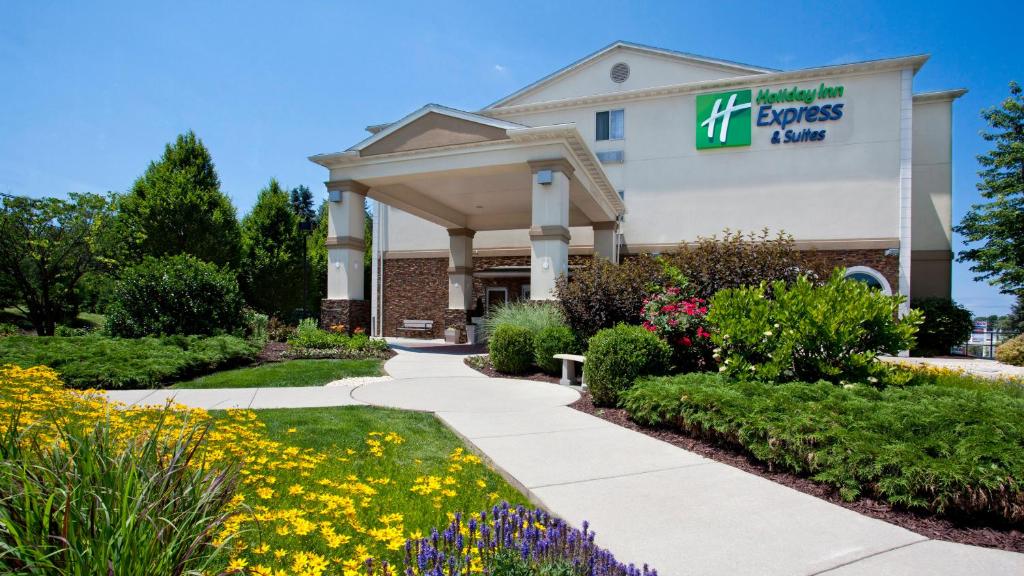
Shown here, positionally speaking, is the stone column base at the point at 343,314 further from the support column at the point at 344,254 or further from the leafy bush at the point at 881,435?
the leafy bush at the point at 881,435

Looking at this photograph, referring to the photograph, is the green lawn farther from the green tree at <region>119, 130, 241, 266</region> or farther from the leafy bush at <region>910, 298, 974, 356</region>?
the leafy bush at <region>910, 298, 974, 356</region>

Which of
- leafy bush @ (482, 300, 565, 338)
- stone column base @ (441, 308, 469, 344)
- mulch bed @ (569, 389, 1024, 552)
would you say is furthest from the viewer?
stone column base @ (441, 308, 469, 344)

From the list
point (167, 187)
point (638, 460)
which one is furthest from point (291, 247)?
point (638, 460)

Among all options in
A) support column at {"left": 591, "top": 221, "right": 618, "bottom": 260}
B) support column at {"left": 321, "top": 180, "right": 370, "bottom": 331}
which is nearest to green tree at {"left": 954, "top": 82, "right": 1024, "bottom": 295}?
support column at {"left": 591, "top": 221, "right": 618, "bottom": 260}

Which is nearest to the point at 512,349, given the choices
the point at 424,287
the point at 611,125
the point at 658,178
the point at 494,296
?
the point at 494,296

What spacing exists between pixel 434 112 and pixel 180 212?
13214 mm

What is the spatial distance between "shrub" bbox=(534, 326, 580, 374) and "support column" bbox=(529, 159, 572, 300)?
8.39 feet

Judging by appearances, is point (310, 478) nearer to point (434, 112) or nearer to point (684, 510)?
point (684, 510)

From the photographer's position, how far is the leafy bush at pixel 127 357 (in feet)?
27.1

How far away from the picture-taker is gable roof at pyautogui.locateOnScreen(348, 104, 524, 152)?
1325 cm

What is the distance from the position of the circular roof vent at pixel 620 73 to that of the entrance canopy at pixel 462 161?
6.32 m

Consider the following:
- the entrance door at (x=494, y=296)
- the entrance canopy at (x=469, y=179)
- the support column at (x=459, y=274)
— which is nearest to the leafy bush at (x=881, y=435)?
the entrance canopy at (x=469, y=179)

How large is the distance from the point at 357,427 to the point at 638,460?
10.2ft

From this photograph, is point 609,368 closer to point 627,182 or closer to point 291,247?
point 627,182
